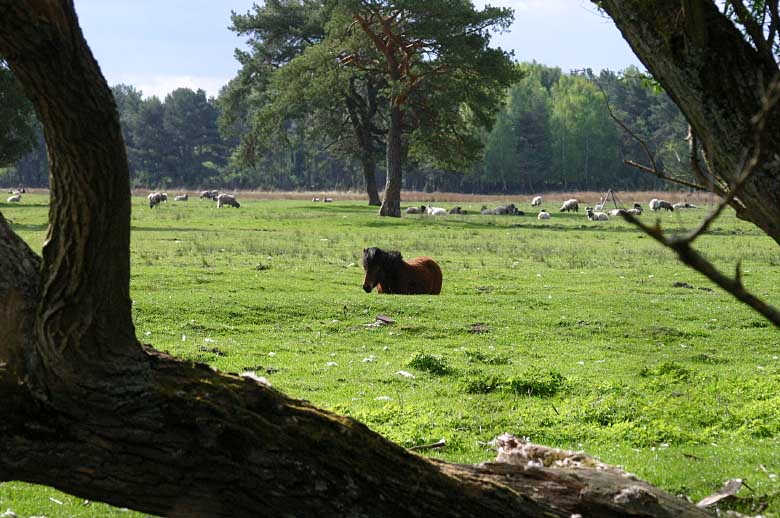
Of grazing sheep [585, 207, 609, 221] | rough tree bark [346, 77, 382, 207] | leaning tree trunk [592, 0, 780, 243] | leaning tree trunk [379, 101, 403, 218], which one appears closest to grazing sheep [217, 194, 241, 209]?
rough tree bark [346, 77, 382, 207]

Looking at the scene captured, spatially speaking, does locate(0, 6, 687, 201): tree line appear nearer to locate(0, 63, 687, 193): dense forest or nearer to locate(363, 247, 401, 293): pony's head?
locate(0, 63, 687, 193): dense forest

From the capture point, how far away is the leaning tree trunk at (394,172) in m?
55.8

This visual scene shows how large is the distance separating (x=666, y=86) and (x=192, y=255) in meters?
24.2

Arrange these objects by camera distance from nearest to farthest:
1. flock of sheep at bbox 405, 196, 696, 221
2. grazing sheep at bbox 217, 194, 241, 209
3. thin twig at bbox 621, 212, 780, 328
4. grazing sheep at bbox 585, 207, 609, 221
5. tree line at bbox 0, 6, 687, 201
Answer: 1. thin twig at bbox 621, 212, 780, 328
2. tree line at bbox 0, 6, 687, 201
3. grazing sheep at bbox 585, 207, 609, 221
4. flock of sheep at bbox 405, 196, 696, 221
5. grazing sheep at bbox 217, 194, 241, 209

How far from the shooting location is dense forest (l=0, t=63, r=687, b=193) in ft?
414

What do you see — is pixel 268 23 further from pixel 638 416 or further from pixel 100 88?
pixel 100 88

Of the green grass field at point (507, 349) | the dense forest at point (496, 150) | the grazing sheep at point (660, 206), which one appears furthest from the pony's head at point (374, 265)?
the dense forest at point (496, 150)

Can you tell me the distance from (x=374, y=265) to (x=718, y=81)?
52.2ft

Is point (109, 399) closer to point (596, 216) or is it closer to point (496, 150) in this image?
point (596, 216)

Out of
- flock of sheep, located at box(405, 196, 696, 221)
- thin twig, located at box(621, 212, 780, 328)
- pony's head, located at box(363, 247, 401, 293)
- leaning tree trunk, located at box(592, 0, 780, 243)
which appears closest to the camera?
thin twig, located at box(621, 212, 780, 328)

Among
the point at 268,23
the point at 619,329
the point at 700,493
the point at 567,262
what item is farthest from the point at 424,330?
the point at 268,23

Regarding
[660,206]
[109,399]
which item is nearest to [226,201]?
[660,206]

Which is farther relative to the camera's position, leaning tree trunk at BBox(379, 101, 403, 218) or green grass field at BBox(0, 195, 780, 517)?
leaning tree trunk at BBox(379, 101, 403, 218)

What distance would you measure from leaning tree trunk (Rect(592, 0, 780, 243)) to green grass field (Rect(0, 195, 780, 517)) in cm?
103
